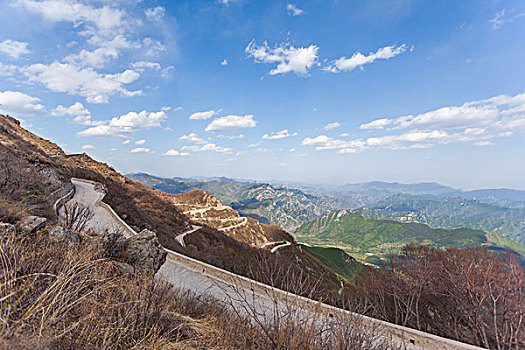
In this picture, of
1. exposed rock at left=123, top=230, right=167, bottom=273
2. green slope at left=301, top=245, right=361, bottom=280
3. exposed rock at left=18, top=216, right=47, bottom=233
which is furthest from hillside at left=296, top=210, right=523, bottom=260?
exposed rock at left=18, top=216, right=47, bottom=233

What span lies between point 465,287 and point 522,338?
3.23 metres

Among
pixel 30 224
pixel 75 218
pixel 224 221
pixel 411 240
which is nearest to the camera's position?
pixel 30 224

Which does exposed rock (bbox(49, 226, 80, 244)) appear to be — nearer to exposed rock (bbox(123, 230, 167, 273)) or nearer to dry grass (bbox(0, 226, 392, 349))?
exposed rock (bbox(123, 230, 167, 273))

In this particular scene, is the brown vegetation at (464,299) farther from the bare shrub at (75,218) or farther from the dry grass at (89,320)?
the bare shrub at (75,218)

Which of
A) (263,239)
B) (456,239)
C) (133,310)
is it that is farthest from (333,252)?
(456,239)

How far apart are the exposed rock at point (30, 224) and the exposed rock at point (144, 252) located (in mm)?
2058

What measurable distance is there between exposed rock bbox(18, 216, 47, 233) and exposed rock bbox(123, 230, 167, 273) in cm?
206

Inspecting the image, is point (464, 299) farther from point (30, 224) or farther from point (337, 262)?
point (337, 262)

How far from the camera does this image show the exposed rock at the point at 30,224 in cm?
538

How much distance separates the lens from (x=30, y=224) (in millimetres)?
5645

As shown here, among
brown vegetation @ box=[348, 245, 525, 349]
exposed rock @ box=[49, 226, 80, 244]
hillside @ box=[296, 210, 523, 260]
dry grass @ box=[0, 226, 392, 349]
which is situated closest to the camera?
dry grass @ box=[0, 226, 392, 349]

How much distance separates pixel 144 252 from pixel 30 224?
2786 millimetres

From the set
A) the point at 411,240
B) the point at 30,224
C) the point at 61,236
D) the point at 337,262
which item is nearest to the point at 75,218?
the point at 30,224

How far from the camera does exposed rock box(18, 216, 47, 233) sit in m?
5.38
